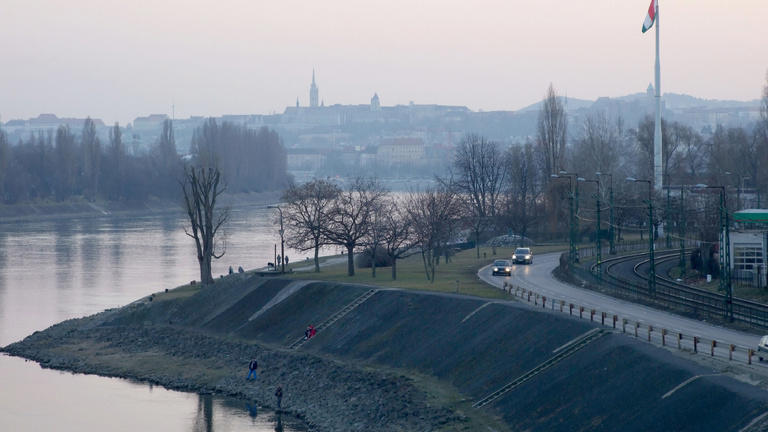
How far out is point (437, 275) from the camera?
53344mm

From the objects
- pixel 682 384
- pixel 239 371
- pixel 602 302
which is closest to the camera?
pixel 682 384

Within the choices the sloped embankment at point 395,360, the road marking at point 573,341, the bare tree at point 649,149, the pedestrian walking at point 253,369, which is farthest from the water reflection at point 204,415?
the bare tree at point 649,149

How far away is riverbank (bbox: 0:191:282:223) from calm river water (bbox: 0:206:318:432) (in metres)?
3.75

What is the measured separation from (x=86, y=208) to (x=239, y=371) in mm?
107920

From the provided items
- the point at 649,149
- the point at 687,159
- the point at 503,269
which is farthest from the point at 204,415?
the point at 687,159

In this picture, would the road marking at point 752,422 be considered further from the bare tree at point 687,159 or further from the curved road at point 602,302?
the bare tree at point 687,159

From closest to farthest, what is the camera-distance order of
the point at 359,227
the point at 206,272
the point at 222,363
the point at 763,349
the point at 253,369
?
the point at 763,349 → the point at 253,369 → the point at 222,363 → the point at 359,227 → the point at 206,272

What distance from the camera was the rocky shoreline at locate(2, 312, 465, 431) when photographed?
33078 millimetres

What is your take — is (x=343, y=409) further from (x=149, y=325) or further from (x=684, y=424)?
(x=149, y=325)

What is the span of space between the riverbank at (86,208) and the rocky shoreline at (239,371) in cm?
7409

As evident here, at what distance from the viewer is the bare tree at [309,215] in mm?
57972

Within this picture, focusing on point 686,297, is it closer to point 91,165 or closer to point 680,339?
point 680,339

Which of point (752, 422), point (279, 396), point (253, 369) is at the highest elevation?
point (752, 422)

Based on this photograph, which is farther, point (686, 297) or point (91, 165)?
point (91, 165)
